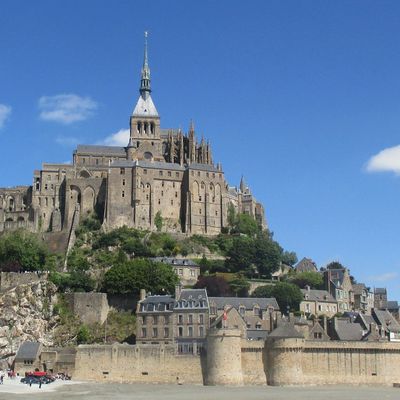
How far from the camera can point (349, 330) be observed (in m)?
77.6

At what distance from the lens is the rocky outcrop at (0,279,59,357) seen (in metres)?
75.4

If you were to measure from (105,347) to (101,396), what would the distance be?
10.1 metres

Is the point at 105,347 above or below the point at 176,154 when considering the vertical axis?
below

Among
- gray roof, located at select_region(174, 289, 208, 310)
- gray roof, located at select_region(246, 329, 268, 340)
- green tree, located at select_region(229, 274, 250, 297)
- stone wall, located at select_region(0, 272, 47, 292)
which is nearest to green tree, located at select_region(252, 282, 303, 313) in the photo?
green tree, located at select_region(229, 274, 250, 297)

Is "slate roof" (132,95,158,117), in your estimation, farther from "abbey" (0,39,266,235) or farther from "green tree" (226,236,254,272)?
"green tree" (226,236,254,272)

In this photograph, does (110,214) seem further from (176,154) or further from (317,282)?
(317,282)

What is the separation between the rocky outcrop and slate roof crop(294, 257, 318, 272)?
125ft

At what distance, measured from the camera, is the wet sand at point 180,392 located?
58.8m

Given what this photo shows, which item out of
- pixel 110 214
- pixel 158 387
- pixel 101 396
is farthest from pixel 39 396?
pixel 110 214

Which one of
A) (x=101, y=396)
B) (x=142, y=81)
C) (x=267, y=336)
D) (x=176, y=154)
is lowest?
(x=101, y=396)

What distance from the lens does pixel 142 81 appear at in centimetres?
12875

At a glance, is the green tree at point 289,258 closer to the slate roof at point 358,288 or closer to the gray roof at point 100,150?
the slate roof at point 358,288

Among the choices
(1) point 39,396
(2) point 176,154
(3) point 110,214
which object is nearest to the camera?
(1) point 39,396

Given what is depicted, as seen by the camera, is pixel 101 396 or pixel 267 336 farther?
pixel 267 336
